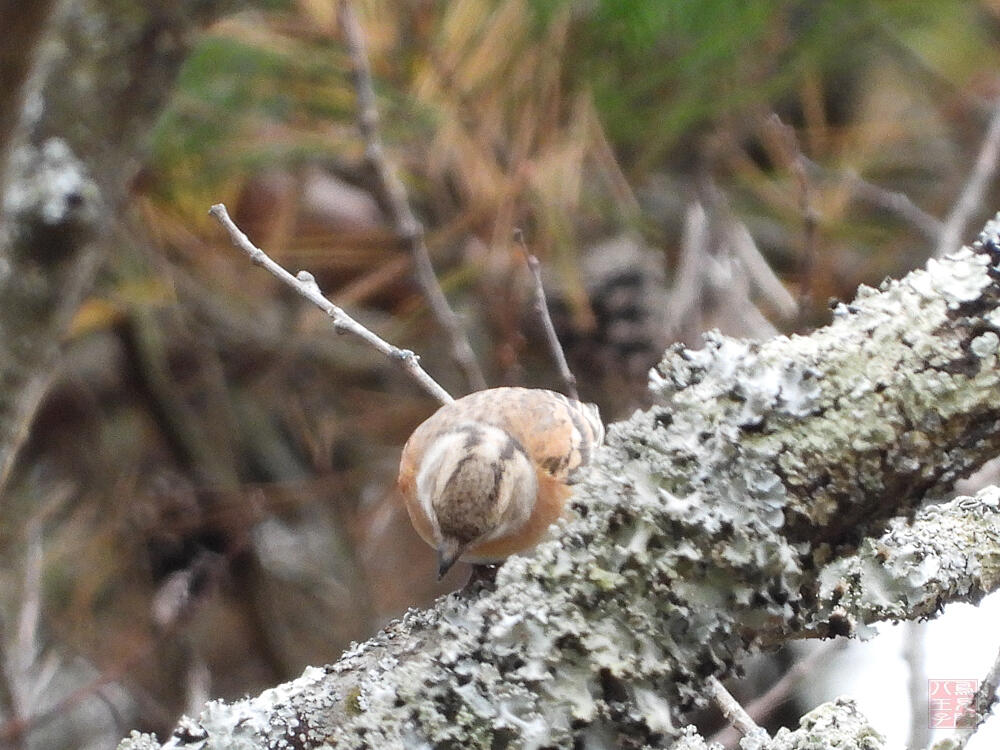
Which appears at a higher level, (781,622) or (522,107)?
(522,107)

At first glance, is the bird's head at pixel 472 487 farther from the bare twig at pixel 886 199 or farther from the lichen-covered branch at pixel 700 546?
the bare twig at pixel 886 199

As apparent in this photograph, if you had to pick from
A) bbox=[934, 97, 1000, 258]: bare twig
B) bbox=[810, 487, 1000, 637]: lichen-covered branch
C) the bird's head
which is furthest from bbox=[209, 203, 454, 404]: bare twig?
bbox=[934, 97, 1000, 258]: bare twig

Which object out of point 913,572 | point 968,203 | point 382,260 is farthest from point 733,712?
point 382,260

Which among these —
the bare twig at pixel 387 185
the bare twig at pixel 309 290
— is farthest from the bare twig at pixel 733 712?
the bare twig at pixel 387 185

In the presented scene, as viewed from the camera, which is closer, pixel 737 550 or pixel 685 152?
pixel 737 550

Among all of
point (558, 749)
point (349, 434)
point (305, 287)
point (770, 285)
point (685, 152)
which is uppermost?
point (685, 152)

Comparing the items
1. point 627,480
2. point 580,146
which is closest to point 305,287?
point 627,480

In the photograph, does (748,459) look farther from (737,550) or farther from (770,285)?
(770,285)
